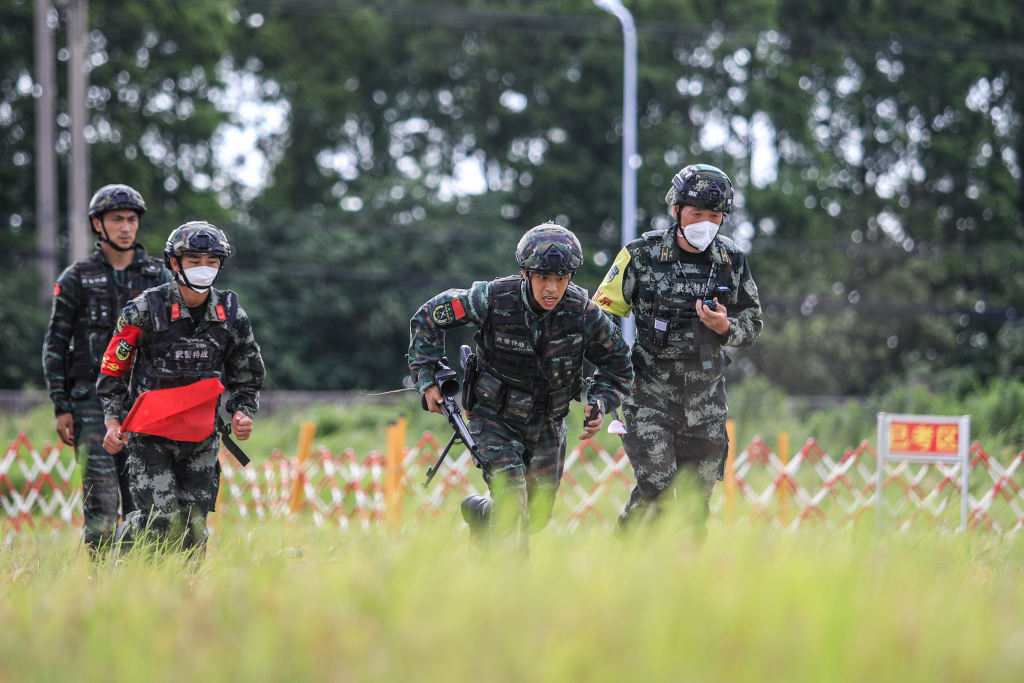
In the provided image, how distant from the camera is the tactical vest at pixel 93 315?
5277 millimetres

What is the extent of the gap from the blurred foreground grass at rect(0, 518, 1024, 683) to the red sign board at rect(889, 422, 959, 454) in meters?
5.09

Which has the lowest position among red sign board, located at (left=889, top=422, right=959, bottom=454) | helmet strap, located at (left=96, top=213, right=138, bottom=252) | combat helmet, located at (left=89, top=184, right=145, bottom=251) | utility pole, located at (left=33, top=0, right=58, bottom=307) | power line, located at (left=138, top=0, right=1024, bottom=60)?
red sign board, located at (left=889, top=422, right=959, bottom=454)

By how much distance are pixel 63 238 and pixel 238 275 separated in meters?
3.75

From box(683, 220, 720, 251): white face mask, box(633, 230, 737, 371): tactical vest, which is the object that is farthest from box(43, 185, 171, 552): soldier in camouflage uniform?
box(683, 220, 720, 251): white face mask

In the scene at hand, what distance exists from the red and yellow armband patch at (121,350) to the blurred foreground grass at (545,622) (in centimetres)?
167

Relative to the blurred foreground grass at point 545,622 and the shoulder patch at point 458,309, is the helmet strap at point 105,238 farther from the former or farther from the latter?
the blurred foreground grass at point 545,622

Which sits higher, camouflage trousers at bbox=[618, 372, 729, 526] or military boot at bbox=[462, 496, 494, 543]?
camouflage trousers at bbox=[618, 372, 729, 526]

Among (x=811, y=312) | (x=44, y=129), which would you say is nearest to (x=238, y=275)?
(x=44, y=129)

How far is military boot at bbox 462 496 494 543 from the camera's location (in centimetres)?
423

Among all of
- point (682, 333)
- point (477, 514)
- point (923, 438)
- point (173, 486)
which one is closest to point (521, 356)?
point (477, 514)

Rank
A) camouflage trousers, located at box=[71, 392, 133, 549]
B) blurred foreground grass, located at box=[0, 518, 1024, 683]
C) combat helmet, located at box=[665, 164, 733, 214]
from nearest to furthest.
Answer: blurred foreground grass, located at box=[0, 518, 1024, 683] < combat helmet, located at box=[665, 164, 733, 214] < camouflage trousers, located at box=[71, 392, 133, 549]

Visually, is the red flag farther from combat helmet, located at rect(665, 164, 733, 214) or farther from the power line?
the power line

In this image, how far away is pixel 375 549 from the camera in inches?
134

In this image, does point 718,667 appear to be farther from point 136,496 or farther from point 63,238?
point 63,238
